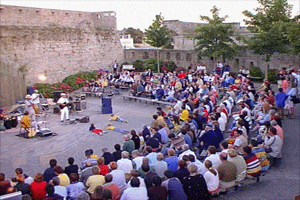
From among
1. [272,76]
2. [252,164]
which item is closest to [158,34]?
[272,76]

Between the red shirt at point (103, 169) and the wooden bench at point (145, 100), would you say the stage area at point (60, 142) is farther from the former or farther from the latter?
the red shirt at point (103, 169)

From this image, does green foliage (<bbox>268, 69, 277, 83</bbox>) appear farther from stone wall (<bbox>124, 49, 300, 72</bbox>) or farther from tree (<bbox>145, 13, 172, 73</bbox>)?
tree (<bbox>145, 13, 172, 73</bbox>)

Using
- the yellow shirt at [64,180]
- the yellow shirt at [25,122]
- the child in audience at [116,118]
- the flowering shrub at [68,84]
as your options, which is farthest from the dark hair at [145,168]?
the flowering shrub at [68,84]

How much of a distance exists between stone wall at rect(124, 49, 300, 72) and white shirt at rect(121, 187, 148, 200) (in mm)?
21385

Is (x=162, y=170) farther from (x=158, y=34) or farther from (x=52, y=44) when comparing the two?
(x=158, y=34)

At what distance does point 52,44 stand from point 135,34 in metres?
59.9

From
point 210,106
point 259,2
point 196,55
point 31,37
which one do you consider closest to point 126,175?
point 210,106

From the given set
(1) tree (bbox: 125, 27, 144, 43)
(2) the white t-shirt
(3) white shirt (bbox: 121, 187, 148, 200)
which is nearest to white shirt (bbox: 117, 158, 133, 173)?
(3) white shirt (bbox: 121, 187, 148, 200)

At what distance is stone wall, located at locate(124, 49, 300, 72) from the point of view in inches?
1033

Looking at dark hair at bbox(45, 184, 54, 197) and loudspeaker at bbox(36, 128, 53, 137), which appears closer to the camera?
dark hair at bbox(45, 184, 54, 197)

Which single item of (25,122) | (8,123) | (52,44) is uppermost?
(52,44)

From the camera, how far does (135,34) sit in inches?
3457

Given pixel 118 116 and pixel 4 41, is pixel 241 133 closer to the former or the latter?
pixel 118 116

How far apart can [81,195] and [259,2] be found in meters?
21.4
